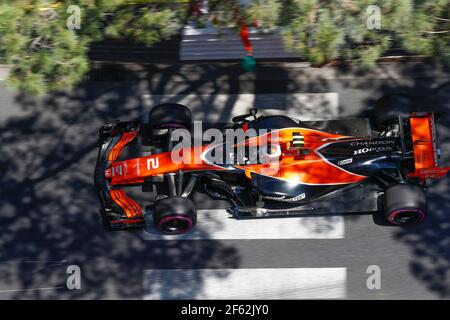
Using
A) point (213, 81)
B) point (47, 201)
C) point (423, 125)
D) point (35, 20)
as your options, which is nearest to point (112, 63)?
point (213, 81)

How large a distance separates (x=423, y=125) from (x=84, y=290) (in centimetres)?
507

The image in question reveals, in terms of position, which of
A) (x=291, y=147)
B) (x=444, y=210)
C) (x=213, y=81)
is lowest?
(x=444, y=210)

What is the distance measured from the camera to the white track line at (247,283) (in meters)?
8.41

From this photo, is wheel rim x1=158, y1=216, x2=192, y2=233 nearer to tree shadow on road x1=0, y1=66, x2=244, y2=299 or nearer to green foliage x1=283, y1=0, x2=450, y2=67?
tree shadow on road x1=0, y1=66, x2=244, y2=299

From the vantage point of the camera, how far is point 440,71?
31.2ft

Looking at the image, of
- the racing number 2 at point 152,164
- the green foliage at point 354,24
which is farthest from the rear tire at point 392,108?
the racing number 2 at point 152,164

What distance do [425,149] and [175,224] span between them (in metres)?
3.40

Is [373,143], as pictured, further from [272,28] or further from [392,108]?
[272,28]

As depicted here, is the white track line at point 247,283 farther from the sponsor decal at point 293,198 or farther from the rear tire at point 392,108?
the rear tire at point 392,108

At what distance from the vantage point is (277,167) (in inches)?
324

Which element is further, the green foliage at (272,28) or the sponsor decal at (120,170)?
the sponsor decal at (120,170)

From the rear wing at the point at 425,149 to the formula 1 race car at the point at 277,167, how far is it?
13mm

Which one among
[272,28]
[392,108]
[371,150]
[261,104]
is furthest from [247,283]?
[272,28]
